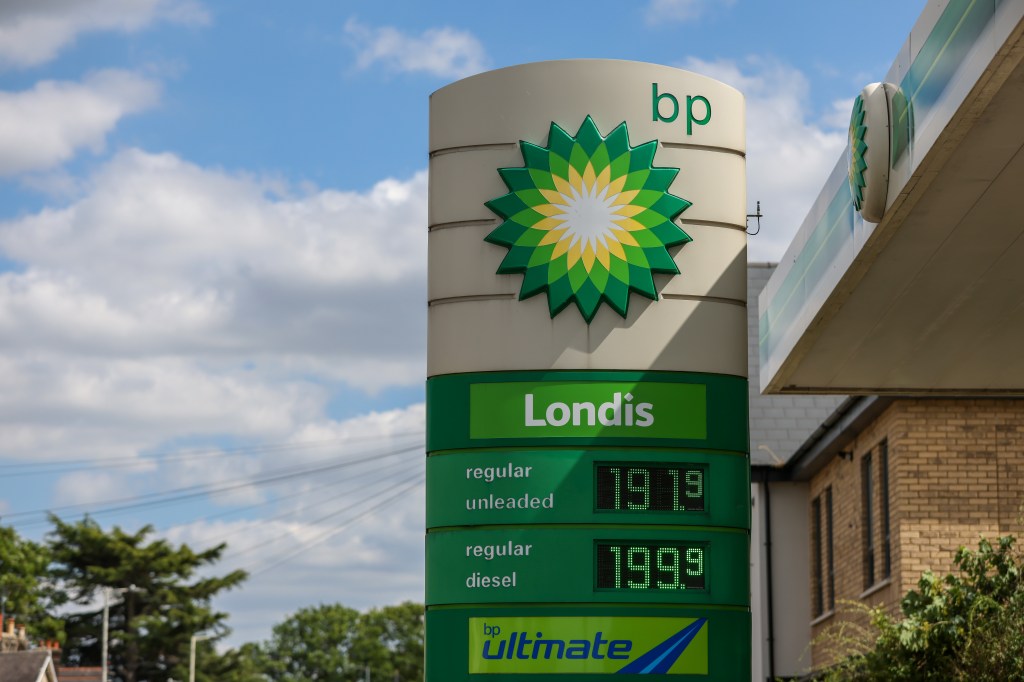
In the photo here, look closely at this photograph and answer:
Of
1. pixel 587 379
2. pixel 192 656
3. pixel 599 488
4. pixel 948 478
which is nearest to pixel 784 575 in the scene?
pixel 948 478

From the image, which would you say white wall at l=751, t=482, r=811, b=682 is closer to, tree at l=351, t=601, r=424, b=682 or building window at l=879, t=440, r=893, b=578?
building window at l=879, t=440, r=893, b=578

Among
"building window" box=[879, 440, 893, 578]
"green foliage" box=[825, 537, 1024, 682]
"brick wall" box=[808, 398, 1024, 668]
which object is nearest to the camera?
"green foliage" box=[825, 537, 1024, 682]

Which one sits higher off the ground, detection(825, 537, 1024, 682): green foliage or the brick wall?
the brick wall

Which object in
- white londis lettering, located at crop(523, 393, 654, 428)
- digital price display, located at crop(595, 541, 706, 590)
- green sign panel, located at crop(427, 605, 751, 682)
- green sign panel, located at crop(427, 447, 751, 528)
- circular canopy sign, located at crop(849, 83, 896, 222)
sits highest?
circular canopy sign, located at crop(849, 83, 896, 222)

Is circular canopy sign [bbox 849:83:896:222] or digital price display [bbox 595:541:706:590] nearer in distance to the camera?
circular canopy sign [bbox 849:83:896:222]

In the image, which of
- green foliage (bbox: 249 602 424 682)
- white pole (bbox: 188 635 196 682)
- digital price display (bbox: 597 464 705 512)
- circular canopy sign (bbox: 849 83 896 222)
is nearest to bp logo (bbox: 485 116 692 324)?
digital price display (bbox: 597 464 705 512)

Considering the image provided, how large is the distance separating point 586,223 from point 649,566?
4.36 metres

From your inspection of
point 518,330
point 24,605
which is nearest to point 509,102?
point 518,330

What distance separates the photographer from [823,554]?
31578 mm

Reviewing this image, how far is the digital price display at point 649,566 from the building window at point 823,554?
437 inches

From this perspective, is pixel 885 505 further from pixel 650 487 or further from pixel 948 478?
pixel 650 487

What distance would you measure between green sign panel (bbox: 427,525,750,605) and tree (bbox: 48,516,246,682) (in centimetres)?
7923

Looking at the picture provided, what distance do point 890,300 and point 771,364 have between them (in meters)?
3.82

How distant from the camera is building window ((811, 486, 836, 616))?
30891 millimetres
